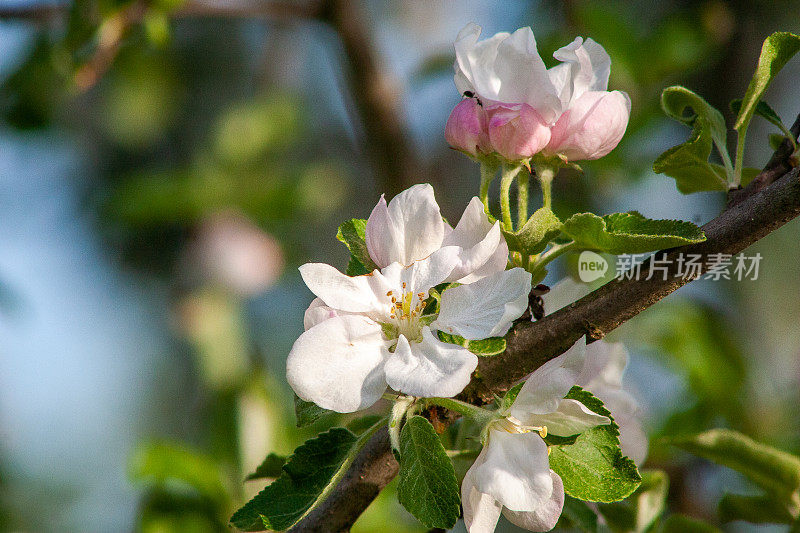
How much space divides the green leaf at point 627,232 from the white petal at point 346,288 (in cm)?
15

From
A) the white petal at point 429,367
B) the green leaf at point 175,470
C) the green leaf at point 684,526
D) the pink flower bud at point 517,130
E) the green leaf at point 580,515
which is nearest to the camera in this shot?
the white petal at point 429,367

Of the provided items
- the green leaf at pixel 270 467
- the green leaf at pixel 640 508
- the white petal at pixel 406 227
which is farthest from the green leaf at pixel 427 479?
the green leaf at pixel 640 508

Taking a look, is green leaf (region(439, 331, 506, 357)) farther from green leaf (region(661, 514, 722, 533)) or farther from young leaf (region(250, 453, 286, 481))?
green leaf (region(661, 514, 722, 533))

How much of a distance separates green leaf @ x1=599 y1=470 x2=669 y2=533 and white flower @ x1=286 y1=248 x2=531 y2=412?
1.21 feet

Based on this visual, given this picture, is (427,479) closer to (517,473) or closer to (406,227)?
(517,473)

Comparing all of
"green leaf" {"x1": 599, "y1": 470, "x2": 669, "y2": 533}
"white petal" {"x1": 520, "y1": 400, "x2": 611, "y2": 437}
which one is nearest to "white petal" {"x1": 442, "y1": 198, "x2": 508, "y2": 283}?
"white petal" {"x1": 520, "y1": 400, "x2": 611, "y2": 437}

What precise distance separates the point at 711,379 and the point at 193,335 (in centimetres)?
170

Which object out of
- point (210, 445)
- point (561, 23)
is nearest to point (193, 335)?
point (210, 445)

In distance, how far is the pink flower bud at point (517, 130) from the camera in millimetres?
607

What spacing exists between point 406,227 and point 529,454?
0.20 metres

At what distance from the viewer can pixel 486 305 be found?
0.55 meters

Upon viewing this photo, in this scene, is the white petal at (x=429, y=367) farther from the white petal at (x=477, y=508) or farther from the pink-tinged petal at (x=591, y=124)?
the pink-tinged petal at (x=591, y=124)

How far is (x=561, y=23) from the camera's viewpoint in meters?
2.14

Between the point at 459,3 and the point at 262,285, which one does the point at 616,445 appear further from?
the point at 459,3
